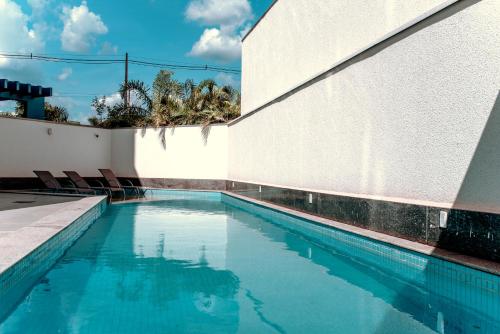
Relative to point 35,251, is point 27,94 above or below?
above

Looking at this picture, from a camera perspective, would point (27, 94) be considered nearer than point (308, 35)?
No

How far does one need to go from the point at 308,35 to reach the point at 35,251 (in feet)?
24.7

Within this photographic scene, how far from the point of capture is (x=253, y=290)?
4160 millimetres

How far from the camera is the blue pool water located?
10.8ft

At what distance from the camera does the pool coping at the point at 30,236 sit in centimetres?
409

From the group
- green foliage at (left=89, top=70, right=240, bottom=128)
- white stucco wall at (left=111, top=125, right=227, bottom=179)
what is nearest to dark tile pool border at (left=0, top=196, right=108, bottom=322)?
white stucco wall at (left=111, top=125, right=227, bottom=179)

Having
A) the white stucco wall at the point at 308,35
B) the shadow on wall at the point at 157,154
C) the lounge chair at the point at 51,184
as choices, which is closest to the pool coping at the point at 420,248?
the white stucco wall at the point at 308,35

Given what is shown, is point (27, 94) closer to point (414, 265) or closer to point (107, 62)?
point (107, 62)

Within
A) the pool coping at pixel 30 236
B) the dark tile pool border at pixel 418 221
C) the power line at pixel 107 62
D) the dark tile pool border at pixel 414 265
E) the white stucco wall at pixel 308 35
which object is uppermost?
the power line at pixel 107 62

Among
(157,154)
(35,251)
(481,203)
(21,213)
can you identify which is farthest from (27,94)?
(481,203)

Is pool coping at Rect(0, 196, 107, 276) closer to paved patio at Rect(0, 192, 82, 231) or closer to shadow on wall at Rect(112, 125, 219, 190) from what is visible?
paved patio at Rect(0, 192, 82, 231)

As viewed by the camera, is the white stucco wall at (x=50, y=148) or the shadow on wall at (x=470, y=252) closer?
the shadow on wall at (x=470, y=252)

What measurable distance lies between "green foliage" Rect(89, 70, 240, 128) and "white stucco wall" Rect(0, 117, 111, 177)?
6.07 feet

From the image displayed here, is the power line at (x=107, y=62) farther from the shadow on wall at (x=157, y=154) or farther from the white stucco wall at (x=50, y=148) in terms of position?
the white stucco wall at (x=50, y=148)
